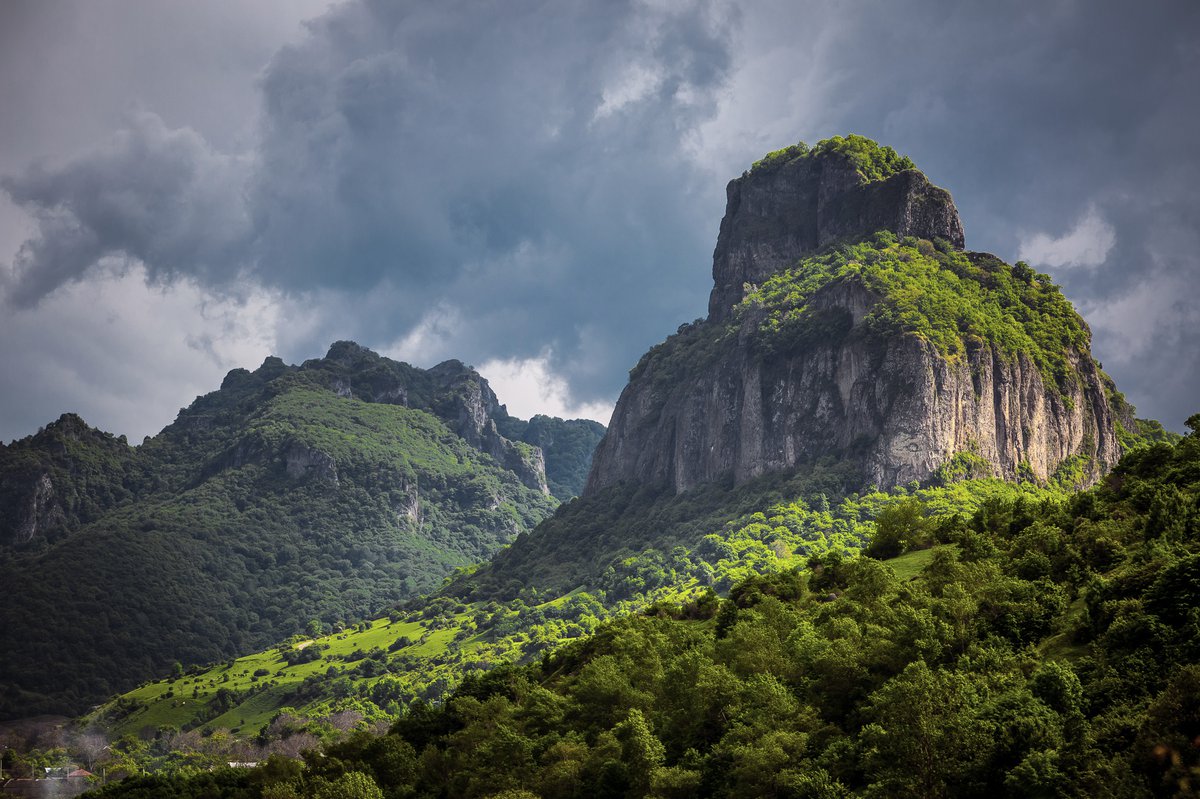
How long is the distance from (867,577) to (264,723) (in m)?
127

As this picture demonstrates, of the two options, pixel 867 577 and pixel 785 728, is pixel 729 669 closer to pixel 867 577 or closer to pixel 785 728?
pixel 785 728

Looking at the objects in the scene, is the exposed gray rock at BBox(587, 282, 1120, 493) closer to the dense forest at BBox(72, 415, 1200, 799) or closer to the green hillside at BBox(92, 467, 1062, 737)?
the green hillside at BBox(92, 467, 1062, 737)

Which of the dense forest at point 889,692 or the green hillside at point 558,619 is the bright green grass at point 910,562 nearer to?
the dense forest at point 889,692

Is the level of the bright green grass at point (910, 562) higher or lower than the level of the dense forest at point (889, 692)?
higher

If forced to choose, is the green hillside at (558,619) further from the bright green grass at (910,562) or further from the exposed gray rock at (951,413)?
the bright green grass at (910,562)

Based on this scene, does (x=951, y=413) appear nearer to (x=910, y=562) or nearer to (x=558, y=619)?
(x=558, y=619)

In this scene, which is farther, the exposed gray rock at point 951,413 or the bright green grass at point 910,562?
the exposed gray rock at point 951,413

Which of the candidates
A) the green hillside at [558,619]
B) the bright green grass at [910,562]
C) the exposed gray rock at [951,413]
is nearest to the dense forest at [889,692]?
the bright green grass at [910,562]

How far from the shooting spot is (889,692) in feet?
160

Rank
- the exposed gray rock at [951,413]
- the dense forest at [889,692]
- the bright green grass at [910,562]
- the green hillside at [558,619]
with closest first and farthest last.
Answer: the dense forest at [889,692] → the bright green grass at [910,562] → the green hillside at [558,619] → the exposed gray rock at [951,413]

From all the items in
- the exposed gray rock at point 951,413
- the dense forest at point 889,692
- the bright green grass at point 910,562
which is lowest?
the dense forest at point 889,692

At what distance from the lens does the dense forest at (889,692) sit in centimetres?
4253

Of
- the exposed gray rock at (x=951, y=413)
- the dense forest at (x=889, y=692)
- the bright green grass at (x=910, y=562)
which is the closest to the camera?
the dense forest at (x=889, y=692)

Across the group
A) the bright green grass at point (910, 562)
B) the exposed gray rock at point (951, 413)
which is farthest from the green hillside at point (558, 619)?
the bright green grass at point (910, 562)
